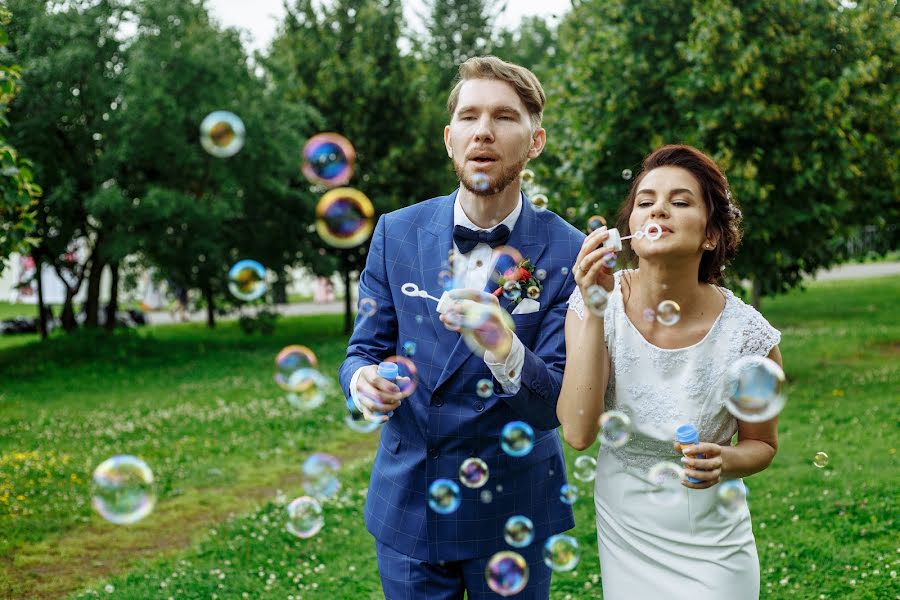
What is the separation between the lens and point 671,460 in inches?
108

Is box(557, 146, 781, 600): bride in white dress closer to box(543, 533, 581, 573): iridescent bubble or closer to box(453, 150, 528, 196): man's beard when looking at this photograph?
box(543, 533, 581, 573): iridescent bubble

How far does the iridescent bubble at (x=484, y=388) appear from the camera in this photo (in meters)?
2.75

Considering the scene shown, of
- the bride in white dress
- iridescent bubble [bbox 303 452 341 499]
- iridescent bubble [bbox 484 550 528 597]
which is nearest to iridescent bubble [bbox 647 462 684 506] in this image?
the bride in white dress

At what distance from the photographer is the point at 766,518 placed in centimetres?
685

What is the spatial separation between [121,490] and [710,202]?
353cm

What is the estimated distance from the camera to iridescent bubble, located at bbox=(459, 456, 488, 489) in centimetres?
280

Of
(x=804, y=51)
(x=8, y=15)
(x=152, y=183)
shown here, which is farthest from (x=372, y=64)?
(x=8, y=15)

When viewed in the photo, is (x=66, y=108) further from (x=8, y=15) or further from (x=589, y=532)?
(x=589, y=532)

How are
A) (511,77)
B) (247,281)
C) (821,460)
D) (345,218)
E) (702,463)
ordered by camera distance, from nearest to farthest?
1. (702,463)
2. (511,77)
3. (821,460)
4. (345,218)
5. (247,281)

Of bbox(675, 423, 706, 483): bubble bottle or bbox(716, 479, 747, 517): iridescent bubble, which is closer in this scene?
bbox(675, 423, 706, 483): bubble bottle

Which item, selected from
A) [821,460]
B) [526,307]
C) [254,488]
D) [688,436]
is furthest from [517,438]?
[254,488]

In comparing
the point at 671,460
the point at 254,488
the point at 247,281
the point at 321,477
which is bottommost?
the point at 254,488

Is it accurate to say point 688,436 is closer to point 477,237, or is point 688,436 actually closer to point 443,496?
point 443,496

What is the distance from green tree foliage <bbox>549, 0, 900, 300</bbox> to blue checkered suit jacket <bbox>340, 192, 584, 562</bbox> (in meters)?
8.45
